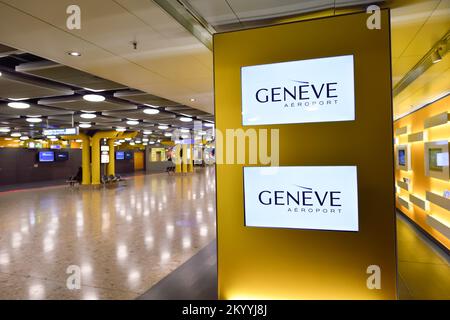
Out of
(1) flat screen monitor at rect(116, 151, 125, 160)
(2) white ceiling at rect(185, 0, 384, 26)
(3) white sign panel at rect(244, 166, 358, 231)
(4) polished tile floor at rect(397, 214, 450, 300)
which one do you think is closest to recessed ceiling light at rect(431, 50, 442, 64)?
(2) white ceiling at rect(185, 0, 384, 26)

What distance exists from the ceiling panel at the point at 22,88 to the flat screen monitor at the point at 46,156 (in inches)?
651

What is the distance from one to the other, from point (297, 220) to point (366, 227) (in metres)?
0.60

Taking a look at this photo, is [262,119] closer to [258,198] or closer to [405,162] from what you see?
[258,198]

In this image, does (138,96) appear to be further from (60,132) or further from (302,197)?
(60,132)

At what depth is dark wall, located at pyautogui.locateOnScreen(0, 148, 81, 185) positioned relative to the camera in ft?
62.8

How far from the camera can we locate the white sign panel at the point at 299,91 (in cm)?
256

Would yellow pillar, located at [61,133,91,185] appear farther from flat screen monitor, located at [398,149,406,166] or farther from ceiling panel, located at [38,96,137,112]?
flat screen monitor, located at [398,149,406,166]

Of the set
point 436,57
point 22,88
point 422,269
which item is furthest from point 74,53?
point 422,269

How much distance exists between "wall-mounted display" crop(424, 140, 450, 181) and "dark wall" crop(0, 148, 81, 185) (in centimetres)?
2272

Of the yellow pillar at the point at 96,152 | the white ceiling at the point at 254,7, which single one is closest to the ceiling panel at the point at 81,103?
the white ceiling at the point at 254,7

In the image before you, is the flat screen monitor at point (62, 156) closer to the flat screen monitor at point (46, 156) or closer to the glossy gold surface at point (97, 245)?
the flat screen monitor at point (46, 156)
